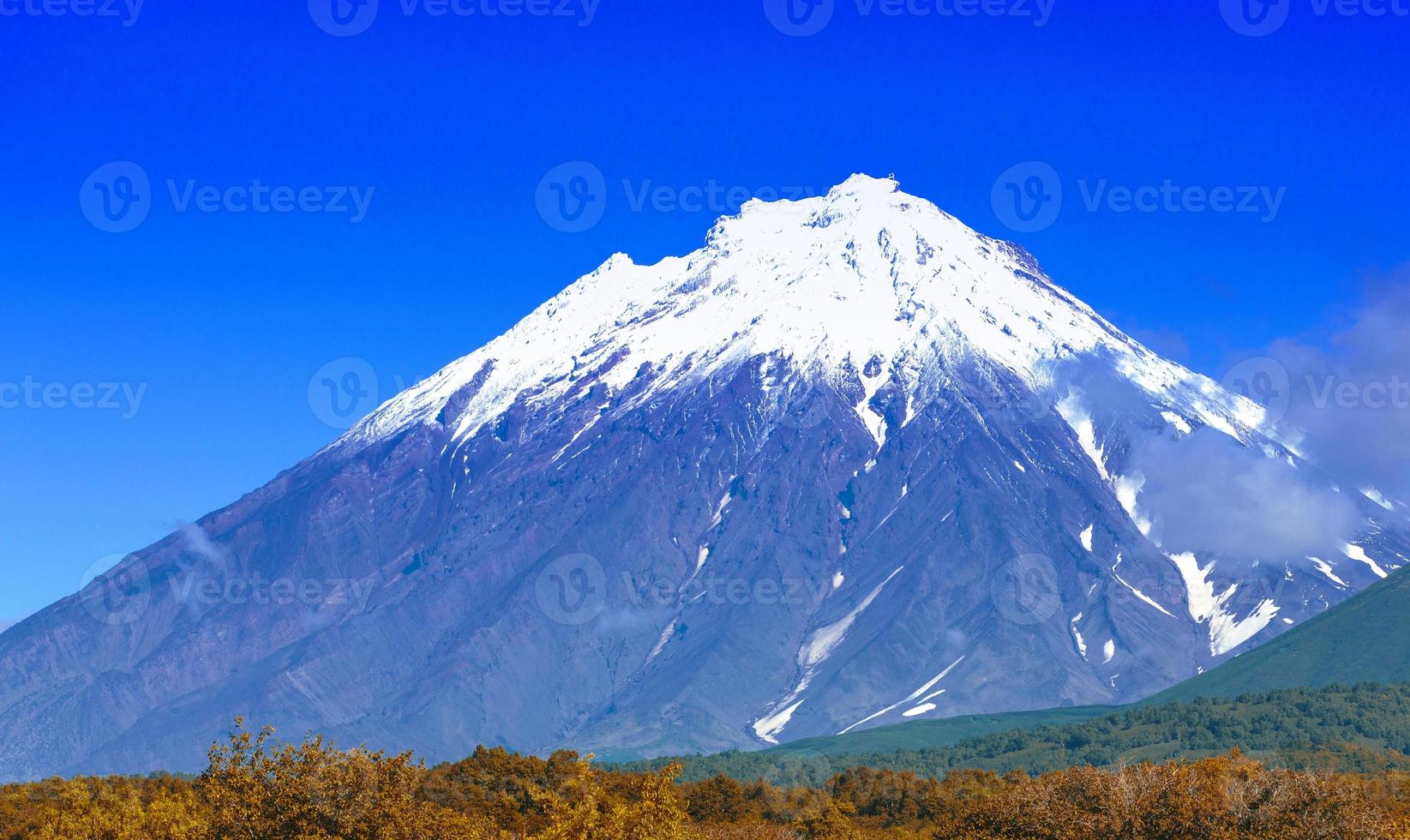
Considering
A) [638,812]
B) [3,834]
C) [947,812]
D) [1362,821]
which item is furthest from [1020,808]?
[3,834]

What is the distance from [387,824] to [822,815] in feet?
214

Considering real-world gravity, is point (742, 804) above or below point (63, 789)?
below

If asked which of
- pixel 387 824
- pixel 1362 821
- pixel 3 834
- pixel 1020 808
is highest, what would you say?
pixel 3 834

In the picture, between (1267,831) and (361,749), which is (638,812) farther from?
(1267,831)

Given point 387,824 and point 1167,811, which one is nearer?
point 387,824

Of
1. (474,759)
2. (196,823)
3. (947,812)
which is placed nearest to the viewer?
(196,823)

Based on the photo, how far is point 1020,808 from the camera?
97.4 m

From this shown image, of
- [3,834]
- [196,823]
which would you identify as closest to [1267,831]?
[196,823]

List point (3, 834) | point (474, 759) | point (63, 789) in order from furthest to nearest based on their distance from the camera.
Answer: point (474, 759)
point (63, 789)
point (3, 834)

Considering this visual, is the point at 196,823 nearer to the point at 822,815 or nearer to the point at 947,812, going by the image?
Answer: the point at 822,815

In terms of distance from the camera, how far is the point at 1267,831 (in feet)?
277

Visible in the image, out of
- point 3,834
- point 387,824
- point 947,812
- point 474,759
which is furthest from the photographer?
point 474,759

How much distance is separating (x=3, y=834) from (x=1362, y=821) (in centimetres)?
9158

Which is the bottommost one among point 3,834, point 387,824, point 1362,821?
point 1362,821
